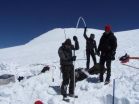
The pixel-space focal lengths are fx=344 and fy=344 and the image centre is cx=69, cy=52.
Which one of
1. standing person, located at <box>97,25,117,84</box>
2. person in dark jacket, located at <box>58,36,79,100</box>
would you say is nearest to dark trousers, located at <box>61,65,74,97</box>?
person in dark jacket, located at <box>58,36,79,100</box>

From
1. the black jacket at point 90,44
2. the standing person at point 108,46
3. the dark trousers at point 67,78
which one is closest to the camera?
the dark trousers at point 67,78

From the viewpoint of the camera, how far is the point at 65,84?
11.9 m

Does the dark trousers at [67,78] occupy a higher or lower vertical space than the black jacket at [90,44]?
lower

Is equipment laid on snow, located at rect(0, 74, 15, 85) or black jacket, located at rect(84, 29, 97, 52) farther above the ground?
black jacket, located at rect(84, 29, 97, 52)

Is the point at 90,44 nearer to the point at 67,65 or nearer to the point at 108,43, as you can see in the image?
A: the point at 108,43

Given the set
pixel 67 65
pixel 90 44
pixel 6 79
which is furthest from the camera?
pixel 6 79

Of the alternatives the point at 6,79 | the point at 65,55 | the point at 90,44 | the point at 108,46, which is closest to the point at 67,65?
the point at 65,55

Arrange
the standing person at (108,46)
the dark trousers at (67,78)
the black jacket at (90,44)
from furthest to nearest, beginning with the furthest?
the black jacket at (90,44), the standing person at (108,46), the dark trousers at (67,78)

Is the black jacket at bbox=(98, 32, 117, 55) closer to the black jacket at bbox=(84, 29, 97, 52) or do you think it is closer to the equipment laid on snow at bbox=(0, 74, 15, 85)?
the black jacket at bbox=(84, 29, 97, 52)

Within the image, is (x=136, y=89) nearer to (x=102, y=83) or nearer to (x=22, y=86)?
(x=102, y=83)

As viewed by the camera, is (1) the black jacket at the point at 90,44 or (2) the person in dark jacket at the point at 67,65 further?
(1) the black jacket at the point at 90,44

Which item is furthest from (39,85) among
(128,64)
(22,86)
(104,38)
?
(128,64)

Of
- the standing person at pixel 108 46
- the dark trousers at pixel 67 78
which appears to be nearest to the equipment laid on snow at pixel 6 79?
the dark trousers at pixel 67 78

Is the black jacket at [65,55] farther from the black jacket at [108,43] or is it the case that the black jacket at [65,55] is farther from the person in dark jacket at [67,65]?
the black jacket at [108,43]
